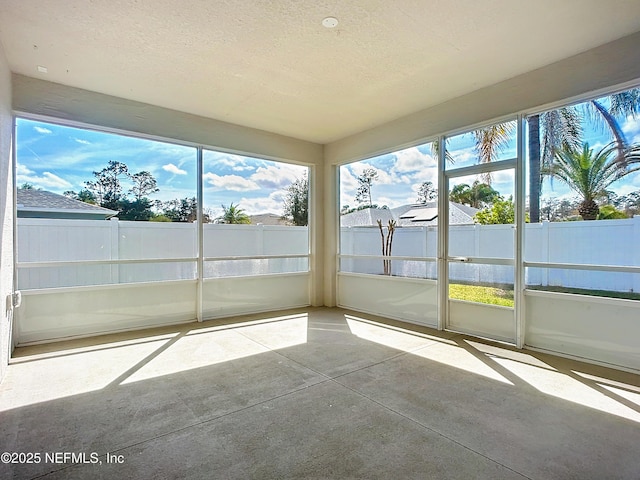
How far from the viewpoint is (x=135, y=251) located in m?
4.82

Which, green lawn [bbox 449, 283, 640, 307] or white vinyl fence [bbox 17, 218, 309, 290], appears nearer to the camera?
green lawn [bbox 449, 283, 640, 307]

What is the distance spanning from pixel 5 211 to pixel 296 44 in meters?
3.30

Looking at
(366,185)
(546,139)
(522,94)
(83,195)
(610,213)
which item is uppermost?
(522,94)

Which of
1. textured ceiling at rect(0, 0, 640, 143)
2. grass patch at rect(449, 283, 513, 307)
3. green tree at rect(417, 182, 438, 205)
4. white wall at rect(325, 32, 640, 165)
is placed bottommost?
grass patch at rect(449, 283, 513, 307)

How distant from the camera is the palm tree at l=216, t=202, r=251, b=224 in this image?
5590 mm

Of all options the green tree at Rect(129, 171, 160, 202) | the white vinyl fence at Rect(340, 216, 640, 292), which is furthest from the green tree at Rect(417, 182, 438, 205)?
the green tree at Rect(129, 171, 160, 202)

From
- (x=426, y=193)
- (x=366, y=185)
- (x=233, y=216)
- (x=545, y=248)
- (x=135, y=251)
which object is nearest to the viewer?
(x=545, y=248)

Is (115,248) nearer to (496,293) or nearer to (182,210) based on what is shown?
(182,210)

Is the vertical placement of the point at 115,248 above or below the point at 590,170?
below

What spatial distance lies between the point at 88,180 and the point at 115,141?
2.07ft

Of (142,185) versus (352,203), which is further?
(352,203)

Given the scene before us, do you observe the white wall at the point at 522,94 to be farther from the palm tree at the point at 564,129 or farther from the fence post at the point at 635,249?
the fence post at the point at 635,249

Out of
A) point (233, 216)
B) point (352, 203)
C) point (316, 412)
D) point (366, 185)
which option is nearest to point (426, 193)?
point (366, 185)

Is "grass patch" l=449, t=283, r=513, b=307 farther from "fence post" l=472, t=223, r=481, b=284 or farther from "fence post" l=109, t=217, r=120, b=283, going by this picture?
"fence post" l=109, t=217, r=120, b=283
